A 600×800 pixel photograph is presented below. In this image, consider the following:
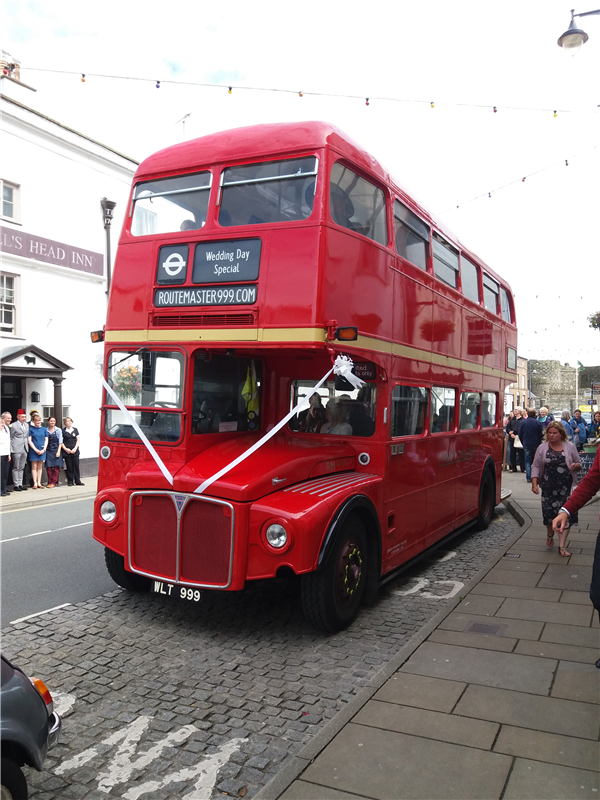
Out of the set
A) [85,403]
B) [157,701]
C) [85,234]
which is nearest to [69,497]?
[85,403]

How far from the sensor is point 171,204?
6.38 m

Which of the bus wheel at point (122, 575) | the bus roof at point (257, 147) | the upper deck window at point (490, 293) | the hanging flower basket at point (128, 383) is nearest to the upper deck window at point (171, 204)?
the bus roof at point (257, 147)

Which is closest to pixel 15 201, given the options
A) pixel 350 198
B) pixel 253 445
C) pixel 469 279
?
pixel 469 279

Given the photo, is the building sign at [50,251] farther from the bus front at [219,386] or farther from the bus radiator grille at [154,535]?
the bus radiator grille at [154,535]

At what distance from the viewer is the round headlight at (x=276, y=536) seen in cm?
521

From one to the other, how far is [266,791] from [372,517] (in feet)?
10.8

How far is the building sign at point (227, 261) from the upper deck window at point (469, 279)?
4.49 m

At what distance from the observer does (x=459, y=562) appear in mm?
8609

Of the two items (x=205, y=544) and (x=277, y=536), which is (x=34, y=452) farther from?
(x=277, y=536)

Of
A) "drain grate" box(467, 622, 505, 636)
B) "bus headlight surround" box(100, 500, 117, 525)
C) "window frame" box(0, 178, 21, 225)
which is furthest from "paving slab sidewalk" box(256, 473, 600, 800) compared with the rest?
"window frame" box(0, 178, 21, 225)

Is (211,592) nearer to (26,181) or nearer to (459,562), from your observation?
(459,562)

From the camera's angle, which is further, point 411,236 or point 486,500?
point 486,500

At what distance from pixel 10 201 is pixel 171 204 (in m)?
13.1

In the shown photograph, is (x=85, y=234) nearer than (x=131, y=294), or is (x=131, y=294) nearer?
(x=131, y=294)
